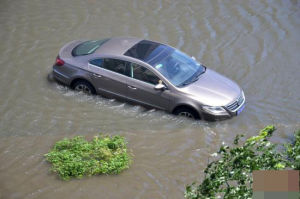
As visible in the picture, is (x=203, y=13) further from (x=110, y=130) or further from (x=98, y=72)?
(x=110, y=130)

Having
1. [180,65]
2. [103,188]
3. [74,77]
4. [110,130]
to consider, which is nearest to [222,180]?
[103,188]

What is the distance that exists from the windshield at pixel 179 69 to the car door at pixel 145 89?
0.92 feet

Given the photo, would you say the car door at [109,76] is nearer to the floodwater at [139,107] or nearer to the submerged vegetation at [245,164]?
the floodwater at [139,107]

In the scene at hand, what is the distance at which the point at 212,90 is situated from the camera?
11641 millimetres

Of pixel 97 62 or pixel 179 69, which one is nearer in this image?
pixel 179 69

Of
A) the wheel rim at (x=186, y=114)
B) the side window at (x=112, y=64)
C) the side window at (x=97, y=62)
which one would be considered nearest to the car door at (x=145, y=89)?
the side window at (x=112, y=64)

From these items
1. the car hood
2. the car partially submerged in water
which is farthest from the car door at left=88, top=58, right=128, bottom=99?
the car hood

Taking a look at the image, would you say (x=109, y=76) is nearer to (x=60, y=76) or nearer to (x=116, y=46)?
(x=116, y=46)

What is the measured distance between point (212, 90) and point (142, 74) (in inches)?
64.3

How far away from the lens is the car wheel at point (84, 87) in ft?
41.2

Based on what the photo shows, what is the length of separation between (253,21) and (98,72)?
6853 mm

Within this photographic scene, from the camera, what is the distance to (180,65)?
12.0 meters

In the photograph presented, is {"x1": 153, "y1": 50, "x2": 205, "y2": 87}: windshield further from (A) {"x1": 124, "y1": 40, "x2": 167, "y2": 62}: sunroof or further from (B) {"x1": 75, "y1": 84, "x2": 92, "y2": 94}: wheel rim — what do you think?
(B) {"x1": 75, "y1": 84, "x2": 92, "y2": 94}: wheel rim

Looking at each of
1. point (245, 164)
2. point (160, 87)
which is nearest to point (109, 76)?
point (160, 87)
